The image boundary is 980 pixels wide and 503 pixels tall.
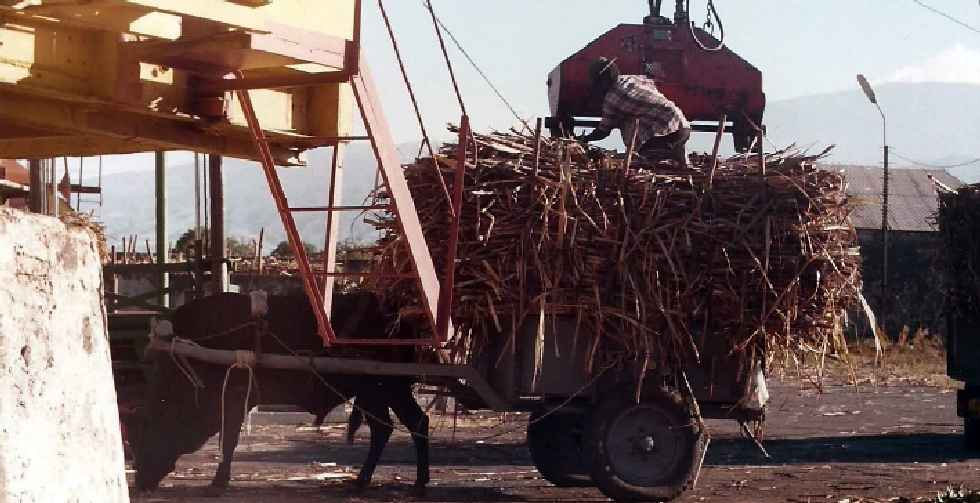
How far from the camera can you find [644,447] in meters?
9.38

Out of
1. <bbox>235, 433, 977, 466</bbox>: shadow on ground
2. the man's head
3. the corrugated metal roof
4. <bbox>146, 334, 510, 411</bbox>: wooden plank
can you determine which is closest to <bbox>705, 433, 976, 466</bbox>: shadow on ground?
<bbox>235, 433, 977, 466</bbox>: shadow on ground

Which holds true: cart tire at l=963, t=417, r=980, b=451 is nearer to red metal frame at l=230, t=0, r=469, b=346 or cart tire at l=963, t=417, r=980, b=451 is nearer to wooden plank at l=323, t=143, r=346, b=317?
red metal frame at l=230, t=0, r=469, b=346

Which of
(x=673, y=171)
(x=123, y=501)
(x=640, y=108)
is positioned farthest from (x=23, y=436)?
(x=640, y=108)

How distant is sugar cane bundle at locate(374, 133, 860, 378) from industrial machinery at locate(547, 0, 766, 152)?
2666 millimetres

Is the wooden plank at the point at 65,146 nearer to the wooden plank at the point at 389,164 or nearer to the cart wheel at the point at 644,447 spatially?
the wooden plank at the point at 389,164

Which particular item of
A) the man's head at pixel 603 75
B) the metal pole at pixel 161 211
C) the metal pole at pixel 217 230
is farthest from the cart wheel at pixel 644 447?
the metal pole at pixel 161 211

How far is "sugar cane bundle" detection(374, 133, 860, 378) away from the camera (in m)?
9.08

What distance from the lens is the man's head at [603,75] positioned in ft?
33.4

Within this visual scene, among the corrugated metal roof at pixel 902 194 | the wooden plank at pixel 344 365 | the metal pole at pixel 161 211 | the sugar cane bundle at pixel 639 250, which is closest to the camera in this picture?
the sugar cane bundle at pixel 639 250

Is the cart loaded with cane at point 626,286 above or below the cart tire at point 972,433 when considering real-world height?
above

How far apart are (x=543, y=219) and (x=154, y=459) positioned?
320cm

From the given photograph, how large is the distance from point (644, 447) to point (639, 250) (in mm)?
1386

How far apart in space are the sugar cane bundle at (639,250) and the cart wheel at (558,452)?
1089 mm

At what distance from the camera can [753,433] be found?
986 centimetres
